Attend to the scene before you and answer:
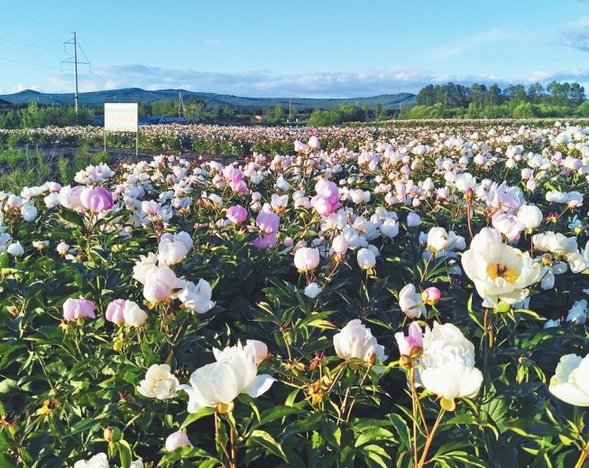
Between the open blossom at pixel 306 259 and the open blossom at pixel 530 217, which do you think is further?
the open blossom at pixel 530 217

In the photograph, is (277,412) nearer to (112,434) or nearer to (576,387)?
(112,434)

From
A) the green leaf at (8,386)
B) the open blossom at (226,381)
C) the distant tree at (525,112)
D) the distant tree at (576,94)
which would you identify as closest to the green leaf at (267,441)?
the open blossom at (226,381)

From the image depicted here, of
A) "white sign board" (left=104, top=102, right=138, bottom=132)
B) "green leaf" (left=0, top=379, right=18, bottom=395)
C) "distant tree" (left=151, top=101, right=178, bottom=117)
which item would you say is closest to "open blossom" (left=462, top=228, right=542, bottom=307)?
"green leaf" (left=0, top=379, right=18, bottom=395)

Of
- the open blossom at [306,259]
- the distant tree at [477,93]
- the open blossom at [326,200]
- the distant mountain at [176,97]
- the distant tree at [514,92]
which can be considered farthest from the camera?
the distant mountain at [176,97]

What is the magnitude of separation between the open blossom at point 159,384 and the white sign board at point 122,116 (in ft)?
32.8

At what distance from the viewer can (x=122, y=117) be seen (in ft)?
35.6

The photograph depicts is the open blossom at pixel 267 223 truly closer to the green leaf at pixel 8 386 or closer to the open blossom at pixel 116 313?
the open blossom at pixel 116 313

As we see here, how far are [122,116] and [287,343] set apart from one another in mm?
10485

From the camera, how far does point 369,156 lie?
4.18 m

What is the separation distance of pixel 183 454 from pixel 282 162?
3.02 meters

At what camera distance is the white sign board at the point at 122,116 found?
420 inches

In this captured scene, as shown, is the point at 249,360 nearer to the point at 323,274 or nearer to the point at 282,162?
the point at 323,274

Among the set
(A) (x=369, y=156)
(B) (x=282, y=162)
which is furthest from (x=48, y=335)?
(A) (x=369, y=156)

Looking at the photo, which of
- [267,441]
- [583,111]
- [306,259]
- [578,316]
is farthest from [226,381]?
[583,111]
